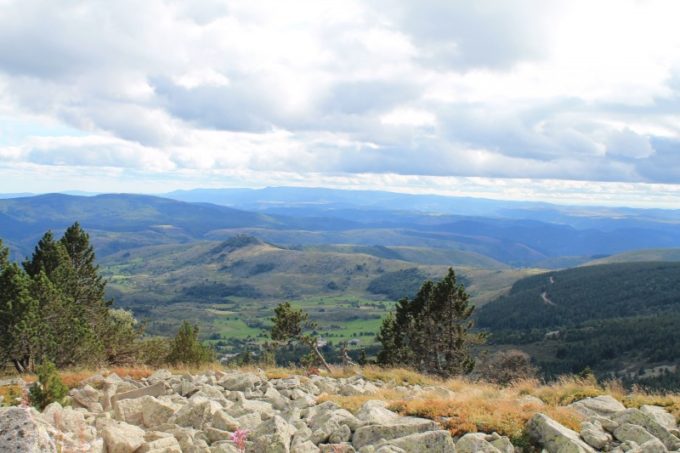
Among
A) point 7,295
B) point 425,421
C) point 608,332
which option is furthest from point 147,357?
point 608,332

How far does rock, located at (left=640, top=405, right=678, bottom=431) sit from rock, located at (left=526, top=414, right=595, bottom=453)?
3.44 meters

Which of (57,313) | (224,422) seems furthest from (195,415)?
(57,313)

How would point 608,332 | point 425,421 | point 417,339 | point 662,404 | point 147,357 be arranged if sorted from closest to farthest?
1. point 425,421
2. point 662,404
3. point 417,339
4. point 147,357
5. point 608,332

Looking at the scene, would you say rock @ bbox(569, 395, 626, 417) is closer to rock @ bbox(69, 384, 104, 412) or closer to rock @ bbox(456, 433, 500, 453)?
rock @ bbox(456, 433, 500, 453)

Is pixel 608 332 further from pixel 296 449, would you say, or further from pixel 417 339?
pixel 296 449

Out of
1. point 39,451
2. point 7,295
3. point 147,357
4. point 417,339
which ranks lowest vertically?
point 147,357

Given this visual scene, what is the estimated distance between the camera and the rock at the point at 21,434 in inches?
307

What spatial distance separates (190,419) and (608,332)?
19014cm

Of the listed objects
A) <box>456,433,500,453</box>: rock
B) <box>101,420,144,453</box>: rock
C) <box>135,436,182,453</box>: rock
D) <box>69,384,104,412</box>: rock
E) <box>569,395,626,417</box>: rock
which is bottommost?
<box>69,384,104,412</box>: rock

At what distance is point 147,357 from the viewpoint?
187 feet

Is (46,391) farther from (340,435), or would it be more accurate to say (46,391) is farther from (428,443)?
(428,443)

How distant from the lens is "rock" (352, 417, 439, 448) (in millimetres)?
12672

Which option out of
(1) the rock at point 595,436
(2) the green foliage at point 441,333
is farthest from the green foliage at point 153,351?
(1) the rock at point 595,436

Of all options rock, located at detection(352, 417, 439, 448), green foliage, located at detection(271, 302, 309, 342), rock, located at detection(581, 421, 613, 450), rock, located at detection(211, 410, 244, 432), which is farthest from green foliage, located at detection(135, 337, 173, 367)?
rock, located at detection(581, 421, 613, 450)
